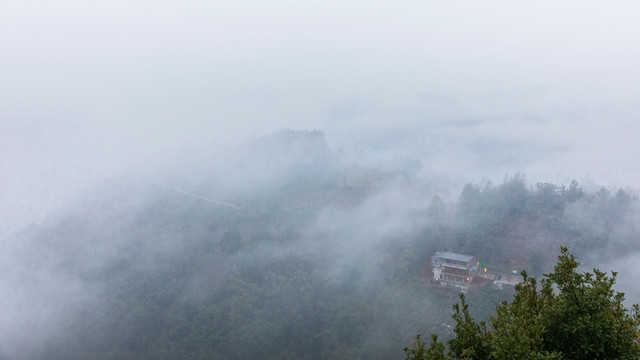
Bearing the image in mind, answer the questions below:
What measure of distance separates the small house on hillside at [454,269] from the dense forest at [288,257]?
1.04 m

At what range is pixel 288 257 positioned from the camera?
150 ft

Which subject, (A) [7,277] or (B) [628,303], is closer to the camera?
(B) [628,303]

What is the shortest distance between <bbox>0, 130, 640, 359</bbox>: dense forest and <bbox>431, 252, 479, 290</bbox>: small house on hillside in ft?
3.43

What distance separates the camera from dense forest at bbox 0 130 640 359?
35.9 m

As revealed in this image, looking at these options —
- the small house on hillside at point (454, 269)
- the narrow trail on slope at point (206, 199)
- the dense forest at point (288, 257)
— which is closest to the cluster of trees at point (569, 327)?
the dense forest at point (288, 257)

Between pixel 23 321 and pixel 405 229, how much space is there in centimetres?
3507

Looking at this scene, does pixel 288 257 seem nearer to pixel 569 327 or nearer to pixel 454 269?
pixel 454 269

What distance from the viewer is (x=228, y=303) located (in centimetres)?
3981

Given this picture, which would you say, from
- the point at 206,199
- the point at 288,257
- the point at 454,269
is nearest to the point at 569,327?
the point at 454,269

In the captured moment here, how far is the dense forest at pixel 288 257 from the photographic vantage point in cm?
3588

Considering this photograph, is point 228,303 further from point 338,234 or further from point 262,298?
point 338,234

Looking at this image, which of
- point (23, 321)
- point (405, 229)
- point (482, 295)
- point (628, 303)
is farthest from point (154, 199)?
point (628, 303)

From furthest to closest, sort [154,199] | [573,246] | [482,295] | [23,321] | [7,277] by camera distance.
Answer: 1. [154,199]
2. [7,277]
3. [23,321]
4. [573,246]
5. [482,295]

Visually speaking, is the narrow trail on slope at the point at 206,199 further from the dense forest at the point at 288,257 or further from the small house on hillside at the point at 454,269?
the small house on hillside at the point at 454,269
